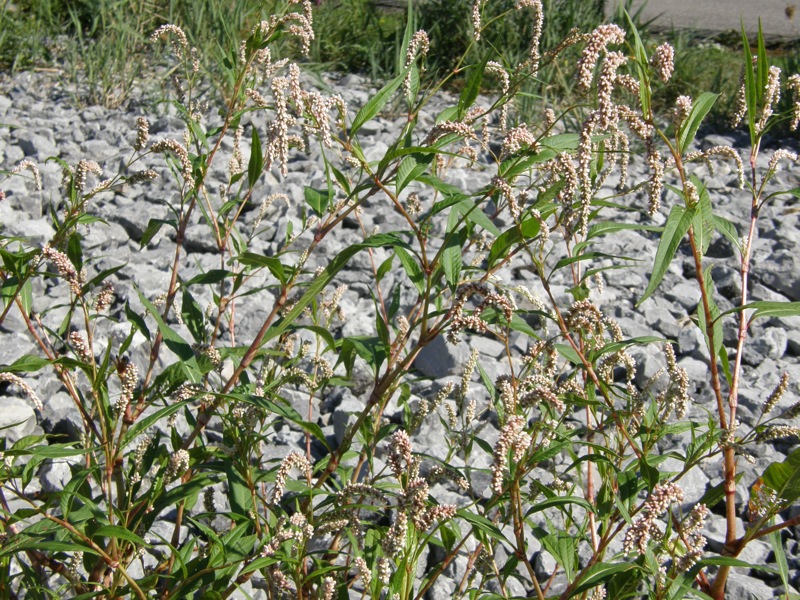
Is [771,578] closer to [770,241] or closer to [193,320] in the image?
[193,320]

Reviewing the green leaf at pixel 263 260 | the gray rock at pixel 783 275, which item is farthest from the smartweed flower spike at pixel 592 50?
the gray rock at pixel 783 275

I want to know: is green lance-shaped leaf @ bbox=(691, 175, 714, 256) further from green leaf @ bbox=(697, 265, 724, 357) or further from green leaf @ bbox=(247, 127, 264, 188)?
green leaf @ bbox=(247, 127, 264, 188)

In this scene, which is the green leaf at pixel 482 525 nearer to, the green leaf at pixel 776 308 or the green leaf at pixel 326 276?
the green leaf at pixel 326 276

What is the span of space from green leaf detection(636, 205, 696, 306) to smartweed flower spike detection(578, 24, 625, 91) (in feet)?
0.87

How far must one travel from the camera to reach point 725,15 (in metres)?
10.4

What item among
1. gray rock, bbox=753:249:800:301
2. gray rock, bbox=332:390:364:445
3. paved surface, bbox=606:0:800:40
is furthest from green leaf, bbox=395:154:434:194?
paved surface, bbox=606:0:800:40

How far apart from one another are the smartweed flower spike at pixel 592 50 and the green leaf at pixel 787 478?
2.40ft

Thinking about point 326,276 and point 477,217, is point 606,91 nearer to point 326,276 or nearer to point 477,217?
point 477,217

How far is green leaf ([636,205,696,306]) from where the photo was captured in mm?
1346

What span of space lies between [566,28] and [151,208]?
3684 mm

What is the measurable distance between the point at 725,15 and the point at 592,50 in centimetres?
1019

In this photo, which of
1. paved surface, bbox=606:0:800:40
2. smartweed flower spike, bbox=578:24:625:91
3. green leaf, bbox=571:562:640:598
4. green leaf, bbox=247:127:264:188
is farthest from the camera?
paved surface, bbox=606:0:800:40

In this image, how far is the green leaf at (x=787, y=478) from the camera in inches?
58.9

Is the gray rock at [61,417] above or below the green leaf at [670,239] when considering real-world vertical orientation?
below
